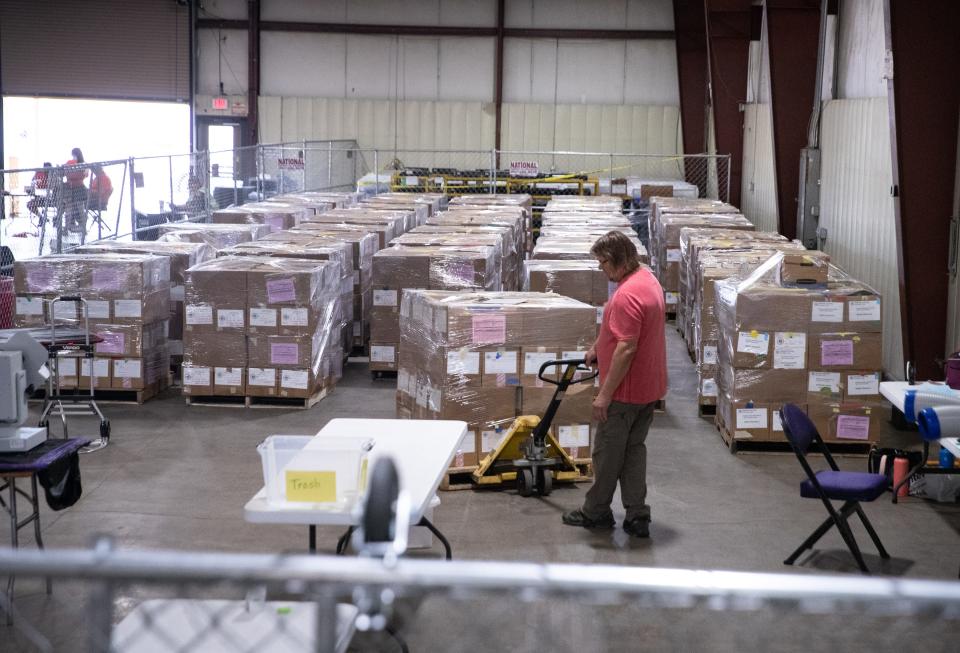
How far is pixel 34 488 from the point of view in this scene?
17.7 ft

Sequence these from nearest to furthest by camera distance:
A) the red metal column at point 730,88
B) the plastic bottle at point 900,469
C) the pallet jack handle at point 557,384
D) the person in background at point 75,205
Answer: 1. the pallet jack handle at point 557,384
2. the plastic bottle at point 900,469
3. the person in background at point 75,205
4. the red metal column at point 730,88

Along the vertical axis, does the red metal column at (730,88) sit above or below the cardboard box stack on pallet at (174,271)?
above

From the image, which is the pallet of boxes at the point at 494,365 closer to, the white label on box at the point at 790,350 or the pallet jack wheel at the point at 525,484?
the pallet jack wheel at the point at 525,484

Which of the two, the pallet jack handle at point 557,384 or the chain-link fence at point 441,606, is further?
the pallet jack handle at point 557,384

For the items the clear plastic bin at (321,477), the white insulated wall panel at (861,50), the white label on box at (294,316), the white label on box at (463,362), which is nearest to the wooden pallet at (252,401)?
the white label on box at (294,316)

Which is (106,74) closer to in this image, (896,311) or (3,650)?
(896,311)

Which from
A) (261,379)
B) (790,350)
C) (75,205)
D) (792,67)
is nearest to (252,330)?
(261,379)

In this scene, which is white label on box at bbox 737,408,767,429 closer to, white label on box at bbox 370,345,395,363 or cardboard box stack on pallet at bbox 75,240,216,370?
white label on box at bbox 370,345,395,363

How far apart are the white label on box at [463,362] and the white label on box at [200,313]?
10.1 feet

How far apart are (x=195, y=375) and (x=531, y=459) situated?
3756 millimetres

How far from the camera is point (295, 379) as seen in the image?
9617 millimetres

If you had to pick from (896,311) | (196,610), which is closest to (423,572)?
(196,610)

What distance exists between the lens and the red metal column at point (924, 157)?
934cm

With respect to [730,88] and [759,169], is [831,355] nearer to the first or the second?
[759,169]
